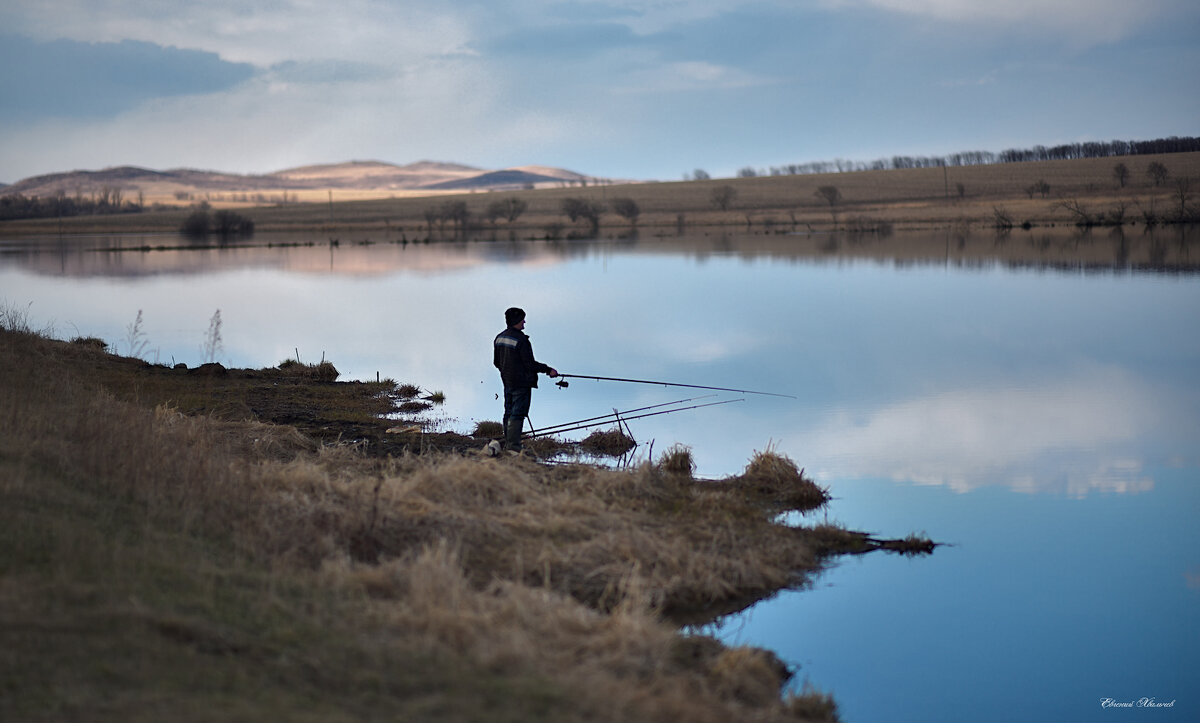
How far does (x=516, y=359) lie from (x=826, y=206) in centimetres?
10377

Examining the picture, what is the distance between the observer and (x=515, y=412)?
11781 millimetres

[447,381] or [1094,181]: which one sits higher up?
[1094,181]

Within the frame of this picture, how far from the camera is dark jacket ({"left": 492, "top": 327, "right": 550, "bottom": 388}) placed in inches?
449

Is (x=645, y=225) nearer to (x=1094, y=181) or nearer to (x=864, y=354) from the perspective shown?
(x=1094, y=181)

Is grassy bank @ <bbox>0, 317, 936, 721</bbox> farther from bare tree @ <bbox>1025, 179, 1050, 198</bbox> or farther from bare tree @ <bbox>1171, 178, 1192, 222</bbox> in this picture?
bare tree @ <bbox>1025, 179, 1050, 198</bbox>

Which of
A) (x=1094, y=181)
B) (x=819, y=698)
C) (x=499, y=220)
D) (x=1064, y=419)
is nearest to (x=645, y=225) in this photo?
(x=499, y=220)

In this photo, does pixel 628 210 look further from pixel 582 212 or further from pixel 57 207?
pixel 57 207

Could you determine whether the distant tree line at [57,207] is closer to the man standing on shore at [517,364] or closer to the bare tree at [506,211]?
the bare tree at [506,211]

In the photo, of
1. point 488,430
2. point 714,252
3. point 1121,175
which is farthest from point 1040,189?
point 488,430

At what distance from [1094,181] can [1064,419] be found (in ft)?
308

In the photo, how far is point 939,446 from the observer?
13.1m

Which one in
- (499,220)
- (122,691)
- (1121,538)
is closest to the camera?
(122,691)

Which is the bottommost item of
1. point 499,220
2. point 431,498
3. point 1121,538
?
point 1121,538

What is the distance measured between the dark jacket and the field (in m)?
68.2
